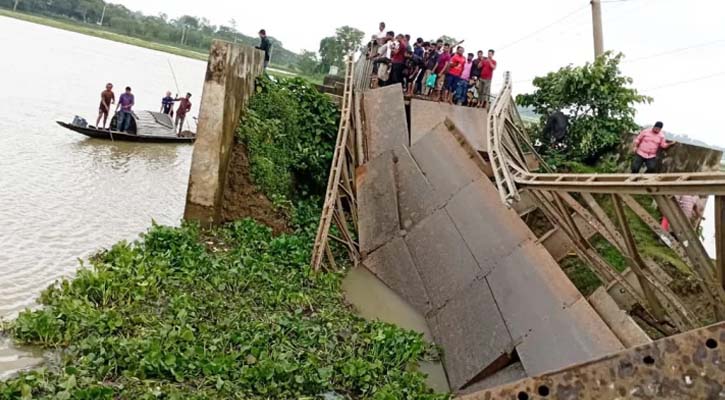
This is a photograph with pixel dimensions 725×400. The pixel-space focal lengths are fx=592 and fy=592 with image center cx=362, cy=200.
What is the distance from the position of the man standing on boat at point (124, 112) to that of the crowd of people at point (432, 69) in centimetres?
935

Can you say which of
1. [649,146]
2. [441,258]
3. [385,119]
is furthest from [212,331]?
[649,146]

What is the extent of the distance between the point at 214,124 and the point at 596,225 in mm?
6849

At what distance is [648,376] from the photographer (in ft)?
3.65

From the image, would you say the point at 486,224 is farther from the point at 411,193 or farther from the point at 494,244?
the point at 411,193

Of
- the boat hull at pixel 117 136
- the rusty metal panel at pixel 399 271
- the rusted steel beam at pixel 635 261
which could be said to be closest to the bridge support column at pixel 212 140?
the rusty metal panel at pixel 399 271

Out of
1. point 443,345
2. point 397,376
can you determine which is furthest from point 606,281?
point 397,376

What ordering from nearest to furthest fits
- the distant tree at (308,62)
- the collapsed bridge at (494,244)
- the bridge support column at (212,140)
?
1. the collapsed bridge at (494,244)
2. the bridge support column at (212,140)
3. the distant tree at (308,62)

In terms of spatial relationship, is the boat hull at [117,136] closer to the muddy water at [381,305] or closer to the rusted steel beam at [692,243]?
the muddy water at [381,305]

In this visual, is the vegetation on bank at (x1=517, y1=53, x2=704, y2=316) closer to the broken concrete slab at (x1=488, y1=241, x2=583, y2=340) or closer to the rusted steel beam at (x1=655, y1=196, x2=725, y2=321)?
the broken concrete slab at (x1=488, y1=241, x2=583, y2=340)

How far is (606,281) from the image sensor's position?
7922mm

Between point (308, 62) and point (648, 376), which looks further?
point (308, 62)

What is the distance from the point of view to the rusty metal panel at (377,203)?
10.5 meters

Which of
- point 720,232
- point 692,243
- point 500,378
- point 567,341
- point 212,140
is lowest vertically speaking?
point 500,378

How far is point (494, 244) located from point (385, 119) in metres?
4.99
